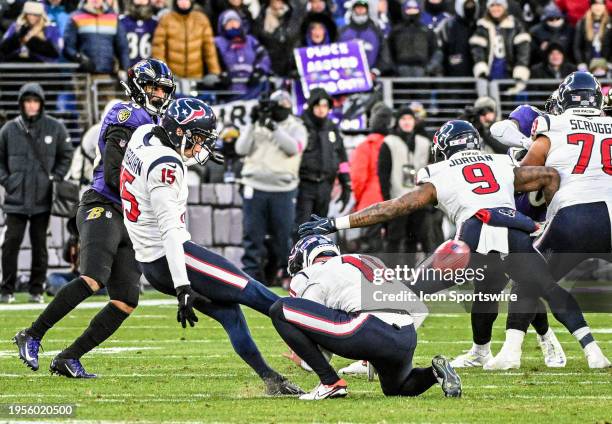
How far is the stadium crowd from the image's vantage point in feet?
53.0

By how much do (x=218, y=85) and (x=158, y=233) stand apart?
963 cm

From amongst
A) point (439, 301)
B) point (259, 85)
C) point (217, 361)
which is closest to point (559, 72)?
point (259, 85)

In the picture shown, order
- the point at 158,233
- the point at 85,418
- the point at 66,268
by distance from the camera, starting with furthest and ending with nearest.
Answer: the point at 66,268 → the point at 158,233 → the point at 85,418

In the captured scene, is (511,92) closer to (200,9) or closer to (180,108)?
(200,9)

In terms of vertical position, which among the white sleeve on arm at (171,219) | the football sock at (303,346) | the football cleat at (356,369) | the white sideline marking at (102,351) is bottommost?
the white sideline marking at (102,351)

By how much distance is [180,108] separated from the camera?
8.38m

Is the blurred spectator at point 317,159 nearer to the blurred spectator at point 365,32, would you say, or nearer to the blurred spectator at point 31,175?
the blurred spectator at point 365,32

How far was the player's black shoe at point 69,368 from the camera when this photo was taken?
29.6 feet

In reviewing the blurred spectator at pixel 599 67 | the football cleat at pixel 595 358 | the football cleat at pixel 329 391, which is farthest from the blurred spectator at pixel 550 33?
the football cleat at pixel 329 391

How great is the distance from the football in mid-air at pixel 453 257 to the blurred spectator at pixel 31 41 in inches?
343

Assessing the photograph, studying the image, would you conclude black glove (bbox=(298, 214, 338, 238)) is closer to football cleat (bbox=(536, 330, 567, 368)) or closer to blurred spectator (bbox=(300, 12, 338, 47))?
football cleat (bbox=(536, 330, 567, 368))

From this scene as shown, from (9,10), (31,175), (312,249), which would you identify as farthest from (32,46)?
(312,249)

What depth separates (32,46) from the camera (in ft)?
57.0

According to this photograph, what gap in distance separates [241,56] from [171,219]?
10.0 metres
